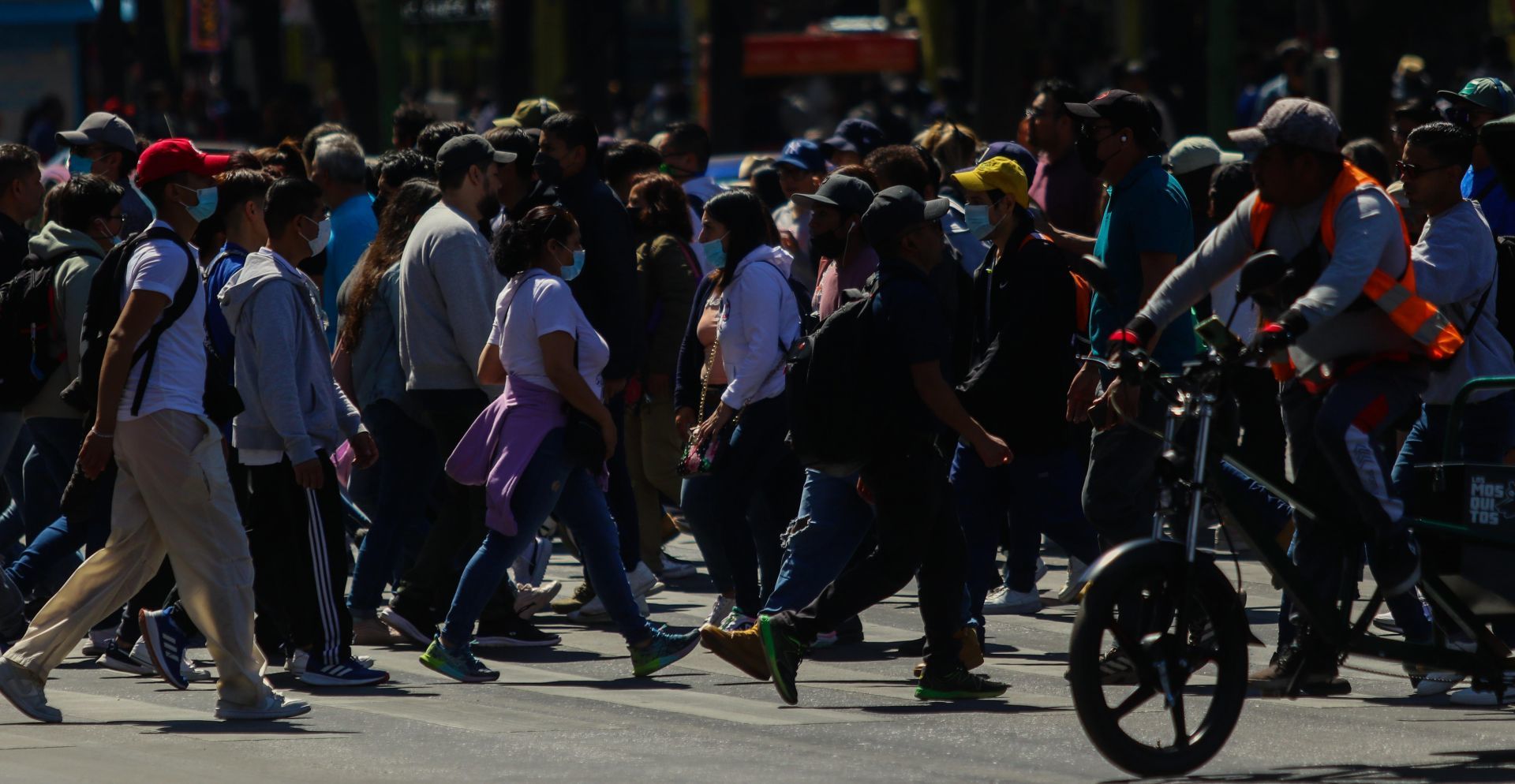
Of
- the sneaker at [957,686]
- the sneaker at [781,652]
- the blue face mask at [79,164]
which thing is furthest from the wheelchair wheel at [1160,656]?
the blue face mask at [79,164]

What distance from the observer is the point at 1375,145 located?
11.8 metres

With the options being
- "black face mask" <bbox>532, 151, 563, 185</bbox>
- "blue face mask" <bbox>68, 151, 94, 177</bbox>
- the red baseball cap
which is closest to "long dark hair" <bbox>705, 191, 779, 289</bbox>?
"black face mask" <bbox>532, 151, 563, 185</bbox>

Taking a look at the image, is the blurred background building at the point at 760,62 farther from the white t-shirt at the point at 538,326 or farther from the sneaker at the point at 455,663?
the sneaker at the point at 455,663

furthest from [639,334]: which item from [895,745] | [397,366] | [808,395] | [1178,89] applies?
[1178,89]

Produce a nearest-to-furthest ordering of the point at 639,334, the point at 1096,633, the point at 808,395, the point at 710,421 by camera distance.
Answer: the point at 1096,633 < the point at 808,395 < the point at 710,421 < the point at 639,334

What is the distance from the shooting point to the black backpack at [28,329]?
29.0ft

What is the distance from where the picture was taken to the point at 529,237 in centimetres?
812

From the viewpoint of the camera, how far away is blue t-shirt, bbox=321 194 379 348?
33.6 feet

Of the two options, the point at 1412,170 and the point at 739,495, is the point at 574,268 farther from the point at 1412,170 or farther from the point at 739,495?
the point at 1412,170

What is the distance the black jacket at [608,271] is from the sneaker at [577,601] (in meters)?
0.99

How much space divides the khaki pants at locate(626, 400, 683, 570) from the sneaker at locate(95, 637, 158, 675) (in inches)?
114

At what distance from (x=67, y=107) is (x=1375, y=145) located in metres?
19.1

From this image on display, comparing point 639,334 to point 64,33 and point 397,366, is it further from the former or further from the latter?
point 64,33

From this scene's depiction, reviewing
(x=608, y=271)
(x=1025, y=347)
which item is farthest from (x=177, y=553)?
(x=1025, y=347)
